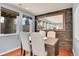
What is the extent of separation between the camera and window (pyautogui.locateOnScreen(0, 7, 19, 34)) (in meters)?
4.47

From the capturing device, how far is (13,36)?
4984mm

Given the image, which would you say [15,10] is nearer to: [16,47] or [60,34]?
[16,47]

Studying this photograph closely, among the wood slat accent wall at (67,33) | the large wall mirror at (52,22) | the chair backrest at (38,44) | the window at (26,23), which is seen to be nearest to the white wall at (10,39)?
the window at (26,23)

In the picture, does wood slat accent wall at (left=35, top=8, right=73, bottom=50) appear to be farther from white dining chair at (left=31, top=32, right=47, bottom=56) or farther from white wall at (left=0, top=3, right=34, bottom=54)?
white dining chair at (left=31, top=32, right=47, bottom=56)

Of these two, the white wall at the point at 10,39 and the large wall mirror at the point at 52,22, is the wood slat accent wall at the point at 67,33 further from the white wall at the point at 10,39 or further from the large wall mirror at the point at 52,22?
the white wall at the point at 10,39

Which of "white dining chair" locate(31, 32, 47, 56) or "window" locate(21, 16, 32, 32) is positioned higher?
"window" locate(21, 16, 32, 32)

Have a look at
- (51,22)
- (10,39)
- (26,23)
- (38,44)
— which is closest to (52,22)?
(51,22)

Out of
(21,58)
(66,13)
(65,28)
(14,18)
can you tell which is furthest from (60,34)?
(21,58)

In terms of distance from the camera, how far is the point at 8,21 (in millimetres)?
4945

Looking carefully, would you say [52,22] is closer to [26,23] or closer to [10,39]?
[26,23]

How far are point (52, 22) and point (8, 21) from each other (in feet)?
8.76

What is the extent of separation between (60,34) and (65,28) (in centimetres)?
42

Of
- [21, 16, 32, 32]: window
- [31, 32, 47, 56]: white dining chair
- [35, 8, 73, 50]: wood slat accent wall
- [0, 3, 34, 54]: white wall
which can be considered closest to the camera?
[31, 32, 47, 56]: white dining chair

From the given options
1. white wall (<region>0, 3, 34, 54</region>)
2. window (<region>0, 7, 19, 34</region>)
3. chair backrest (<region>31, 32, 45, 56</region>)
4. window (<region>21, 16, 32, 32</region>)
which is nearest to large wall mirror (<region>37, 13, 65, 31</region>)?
window (<region>21, 16, 32, 32</region>)
